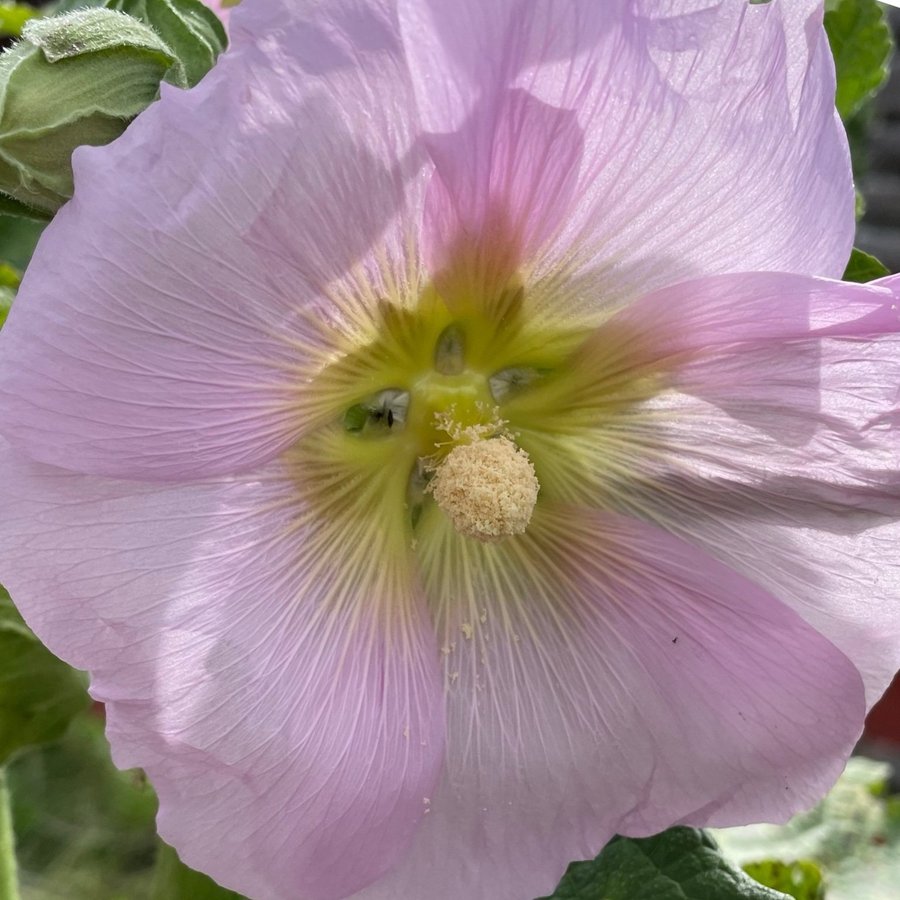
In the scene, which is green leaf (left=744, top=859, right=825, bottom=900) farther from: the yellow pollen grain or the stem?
the stem

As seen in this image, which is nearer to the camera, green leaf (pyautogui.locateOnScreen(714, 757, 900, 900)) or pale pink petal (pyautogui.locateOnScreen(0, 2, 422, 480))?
pale pink petal (pyautogui.locateOnScreen(0, 2, 422, 480))

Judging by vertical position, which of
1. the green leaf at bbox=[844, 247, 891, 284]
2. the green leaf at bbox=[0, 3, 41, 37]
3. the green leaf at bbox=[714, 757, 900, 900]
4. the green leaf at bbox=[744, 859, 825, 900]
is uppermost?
the green leaf at bbox=[0, 3, 41, 37]

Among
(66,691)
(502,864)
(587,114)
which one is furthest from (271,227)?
(66,691)

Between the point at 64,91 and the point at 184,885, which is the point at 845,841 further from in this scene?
the point at 64,91

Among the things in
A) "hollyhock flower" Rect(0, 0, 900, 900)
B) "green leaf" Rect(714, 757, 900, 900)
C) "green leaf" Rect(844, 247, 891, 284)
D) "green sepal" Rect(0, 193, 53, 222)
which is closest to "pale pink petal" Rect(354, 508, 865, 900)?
"hollyhock flower" Rect(0, 0, 900, 900)

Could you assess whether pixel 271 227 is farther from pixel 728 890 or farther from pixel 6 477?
pixel 728 890

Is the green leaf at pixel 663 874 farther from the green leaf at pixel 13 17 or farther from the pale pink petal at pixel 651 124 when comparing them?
the green leaf at pixel 13 17
